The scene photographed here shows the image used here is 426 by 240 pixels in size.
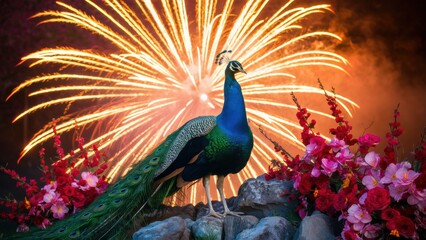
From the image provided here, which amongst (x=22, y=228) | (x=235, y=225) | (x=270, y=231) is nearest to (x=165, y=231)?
(x=235, y=225)

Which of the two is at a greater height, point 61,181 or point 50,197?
point 61,181

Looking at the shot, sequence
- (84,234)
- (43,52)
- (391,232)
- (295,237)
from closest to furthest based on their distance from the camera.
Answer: (391,232) < (295,237) < (84,234) < (43,52)

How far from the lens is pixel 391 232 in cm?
554

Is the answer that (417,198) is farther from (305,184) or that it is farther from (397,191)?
(305,184)

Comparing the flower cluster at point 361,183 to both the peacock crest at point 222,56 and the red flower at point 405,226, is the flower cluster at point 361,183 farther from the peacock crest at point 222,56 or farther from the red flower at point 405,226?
the peacock crest at point 222,56

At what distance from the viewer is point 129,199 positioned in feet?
24.3

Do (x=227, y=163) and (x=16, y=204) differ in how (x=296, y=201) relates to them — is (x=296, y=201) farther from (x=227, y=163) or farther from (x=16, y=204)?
(x=16, y=204)

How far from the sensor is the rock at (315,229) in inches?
230

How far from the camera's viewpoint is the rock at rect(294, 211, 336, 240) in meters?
5.84

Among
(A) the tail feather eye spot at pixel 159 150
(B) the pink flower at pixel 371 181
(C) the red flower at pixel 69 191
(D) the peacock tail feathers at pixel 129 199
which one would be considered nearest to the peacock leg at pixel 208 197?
(D) the peacock tail feathers at pixel 129 199

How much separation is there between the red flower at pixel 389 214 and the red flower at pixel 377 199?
0.06 m

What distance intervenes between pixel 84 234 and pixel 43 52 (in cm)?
601

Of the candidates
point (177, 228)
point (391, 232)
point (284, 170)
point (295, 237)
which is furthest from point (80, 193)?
point (391, 232)

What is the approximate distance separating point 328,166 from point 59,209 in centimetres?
398
